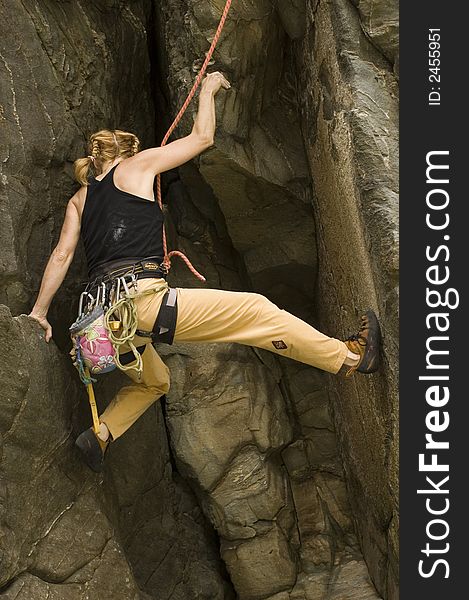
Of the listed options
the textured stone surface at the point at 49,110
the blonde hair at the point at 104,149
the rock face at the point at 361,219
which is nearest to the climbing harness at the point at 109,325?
the textured stone surface at the point at 49,110

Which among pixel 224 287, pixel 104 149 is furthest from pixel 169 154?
pixel 224 287

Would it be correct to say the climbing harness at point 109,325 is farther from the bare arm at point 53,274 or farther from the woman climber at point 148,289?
the bare arm at point 53,274

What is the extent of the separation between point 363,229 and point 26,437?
91.0 inches

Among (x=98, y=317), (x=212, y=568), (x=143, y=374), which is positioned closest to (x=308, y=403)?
(x=212, y=568)

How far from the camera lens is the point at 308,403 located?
7051 mm

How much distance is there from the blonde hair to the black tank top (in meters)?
0.19

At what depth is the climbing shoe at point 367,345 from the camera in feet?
16.6

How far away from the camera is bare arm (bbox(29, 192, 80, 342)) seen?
5.15 metres

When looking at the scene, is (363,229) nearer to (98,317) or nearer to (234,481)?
(98,317)

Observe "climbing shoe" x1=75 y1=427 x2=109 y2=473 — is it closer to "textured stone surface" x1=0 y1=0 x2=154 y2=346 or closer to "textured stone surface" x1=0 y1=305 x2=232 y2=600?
"textured stone surface" x1=0 y1=305 x2=232 y2=600

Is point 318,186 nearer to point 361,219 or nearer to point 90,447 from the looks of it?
point 361,219

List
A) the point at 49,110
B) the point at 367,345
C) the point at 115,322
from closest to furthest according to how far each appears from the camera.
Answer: the point at 115,322
the point at 367,345
the point at 49,110

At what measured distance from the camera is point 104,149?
5336 millimetres

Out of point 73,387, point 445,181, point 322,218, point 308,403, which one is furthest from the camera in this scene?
point 308,403
